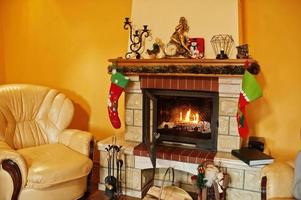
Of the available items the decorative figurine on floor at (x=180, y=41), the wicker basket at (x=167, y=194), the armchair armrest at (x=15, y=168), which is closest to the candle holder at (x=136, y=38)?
the decorative figurine on floor at (x=180, y=41)

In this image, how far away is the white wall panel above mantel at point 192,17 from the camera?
2.62 m

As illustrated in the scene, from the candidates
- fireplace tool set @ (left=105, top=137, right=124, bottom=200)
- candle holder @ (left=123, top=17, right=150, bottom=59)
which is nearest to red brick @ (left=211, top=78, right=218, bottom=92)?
candle holder @ (left=123, top=17, right=150, bottom=59)

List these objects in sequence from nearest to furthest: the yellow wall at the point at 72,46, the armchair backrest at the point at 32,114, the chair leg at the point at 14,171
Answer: the chair leg at the point at 14,171, the armchair backrest at the point at 32,114, the yellow wall at the point at 72,46

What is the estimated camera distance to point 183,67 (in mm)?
2596

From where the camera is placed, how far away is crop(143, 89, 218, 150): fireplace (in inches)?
108

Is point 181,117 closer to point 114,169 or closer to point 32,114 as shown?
point 114,169

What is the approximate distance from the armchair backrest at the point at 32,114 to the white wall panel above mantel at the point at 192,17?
120 centimetres

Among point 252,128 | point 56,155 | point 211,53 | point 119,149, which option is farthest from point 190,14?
point 56,155

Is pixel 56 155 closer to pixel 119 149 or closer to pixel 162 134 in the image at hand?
pixel 119 149

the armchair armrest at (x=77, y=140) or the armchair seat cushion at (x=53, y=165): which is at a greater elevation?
the armchair armrest at (x=77, y=140)

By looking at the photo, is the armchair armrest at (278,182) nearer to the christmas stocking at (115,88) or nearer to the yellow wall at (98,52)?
the yellow wall at (98,52)

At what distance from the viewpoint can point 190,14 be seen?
9.12 feet

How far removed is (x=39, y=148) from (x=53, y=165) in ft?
1.73

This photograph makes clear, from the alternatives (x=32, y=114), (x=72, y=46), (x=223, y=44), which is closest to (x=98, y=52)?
(x=72, y=46)
